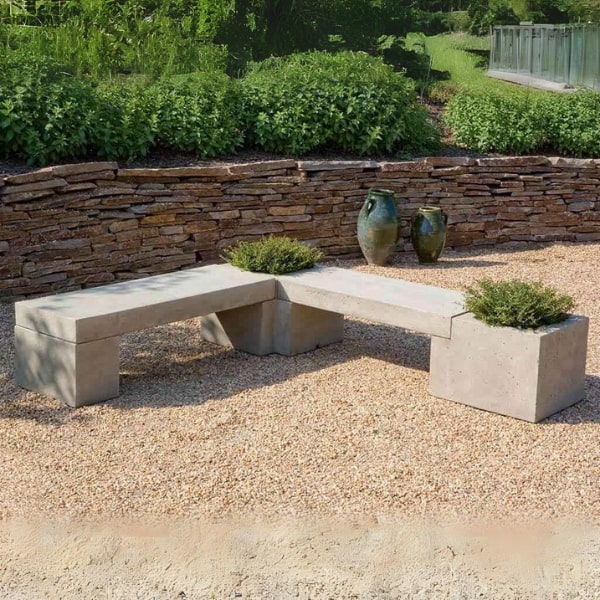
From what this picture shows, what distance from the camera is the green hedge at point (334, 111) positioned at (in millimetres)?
9359

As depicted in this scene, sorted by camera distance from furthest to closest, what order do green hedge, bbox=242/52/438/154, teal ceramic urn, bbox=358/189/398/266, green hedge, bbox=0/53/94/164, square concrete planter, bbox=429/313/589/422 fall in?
green hedge, bbox=242/52/438/154
teal ceramic urn, bbox=358/189/398/266
green hedge, bbox=0/53/94/164
square concrete planter, bbox=429/313/589/422

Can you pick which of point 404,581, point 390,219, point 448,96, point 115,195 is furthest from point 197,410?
point 448,96

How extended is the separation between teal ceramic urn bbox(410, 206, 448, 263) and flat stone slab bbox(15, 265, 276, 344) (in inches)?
112

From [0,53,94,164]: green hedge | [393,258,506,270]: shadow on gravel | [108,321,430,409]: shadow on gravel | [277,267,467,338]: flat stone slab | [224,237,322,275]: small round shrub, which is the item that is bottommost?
[393,258,506,270]: shadow on gravel

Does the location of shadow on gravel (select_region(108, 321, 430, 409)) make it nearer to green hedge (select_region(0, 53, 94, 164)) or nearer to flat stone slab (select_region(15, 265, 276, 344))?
flat stone slab (select_region(15, 265, 276, 344))

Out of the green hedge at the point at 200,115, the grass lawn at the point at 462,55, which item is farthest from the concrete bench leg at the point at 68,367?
the grass lawn at the point at 462,55

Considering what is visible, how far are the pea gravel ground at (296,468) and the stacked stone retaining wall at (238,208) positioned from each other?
59.7 inches

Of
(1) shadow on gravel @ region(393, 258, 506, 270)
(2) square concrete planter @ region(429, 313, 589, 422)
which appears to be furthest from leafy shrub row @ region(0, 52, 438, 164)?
(2) square concrete planter @ region(429, 313, 589, 422)

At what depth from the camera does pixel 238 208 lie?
28.7 ft

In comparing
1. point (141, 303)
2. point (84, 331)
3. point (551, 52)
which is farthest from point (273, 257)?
point (551, 52)

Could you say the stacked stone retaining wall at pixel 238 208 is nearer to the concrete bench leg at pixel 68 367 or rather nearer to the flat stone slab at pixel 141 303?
the flat stone slab at pixel 141 303

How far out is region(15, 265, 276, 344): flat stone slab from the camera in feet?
18.1

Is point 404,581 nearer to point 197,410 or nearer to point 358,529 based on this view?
point 358,529

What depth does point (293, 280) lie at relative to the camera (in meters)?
6.42
